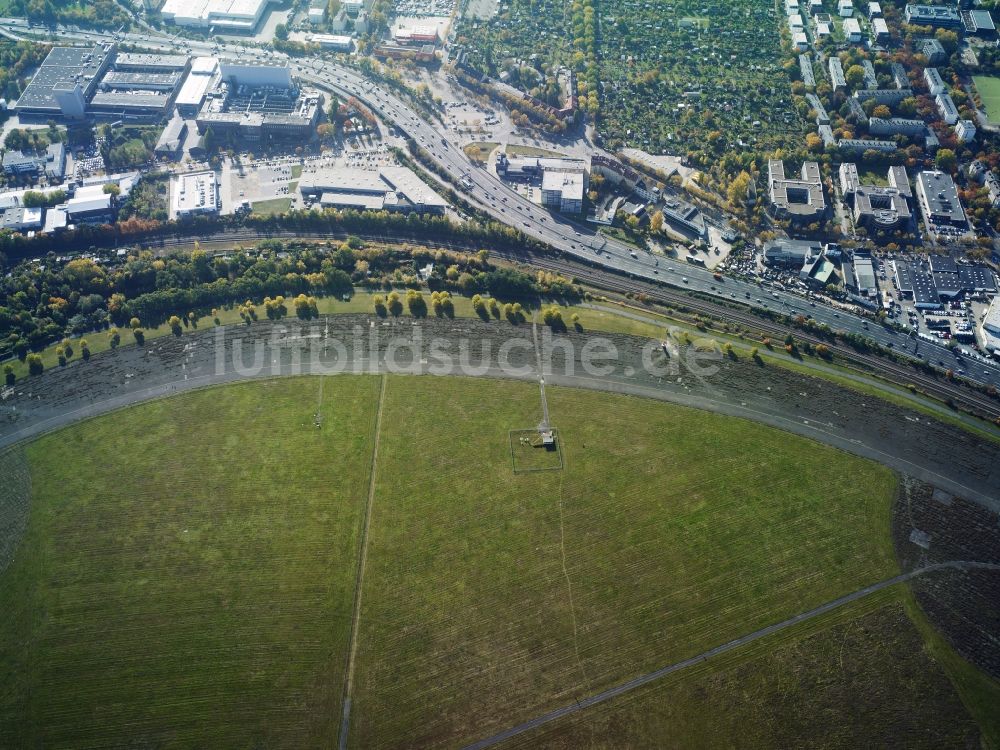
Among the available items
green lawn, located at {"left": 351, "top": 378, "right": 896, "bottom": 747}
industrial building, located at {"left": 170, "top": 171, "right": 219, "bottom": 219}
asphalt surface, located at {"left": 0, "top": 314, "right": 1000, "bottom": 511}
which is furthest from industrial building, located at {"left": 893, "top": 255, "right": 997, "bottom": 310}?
industrial building, located at {"left": 170, "top": 171, "right": 219, "bottom": 219}

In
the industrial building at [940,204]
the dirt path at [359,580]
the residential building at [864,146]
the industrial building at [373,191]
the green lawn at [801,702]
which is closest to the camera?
the green lawn at [801,702]

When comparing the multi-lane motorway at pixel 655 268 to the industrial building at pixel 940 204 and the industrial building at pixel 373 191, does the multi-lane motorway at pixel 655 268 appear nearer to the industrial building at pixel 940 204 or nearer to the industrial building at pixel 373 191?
the industrial building at pixel 373 191

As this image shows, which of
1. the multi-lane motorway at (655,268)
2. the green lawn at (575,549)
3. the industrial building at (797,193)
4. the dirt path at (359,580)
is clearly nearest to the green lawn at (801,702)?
the green lawn at (575,549)

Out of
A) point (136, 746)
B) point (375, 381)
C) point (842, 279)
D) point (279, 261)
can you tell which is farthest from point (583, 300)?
point (136, 746)

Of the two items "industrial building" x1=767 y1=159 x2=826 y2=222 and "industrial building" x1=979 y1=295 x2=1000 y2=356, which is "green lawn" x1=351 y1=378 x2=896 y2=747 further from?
"industrial building" x1=767 y1=159 x2=826 y2=222

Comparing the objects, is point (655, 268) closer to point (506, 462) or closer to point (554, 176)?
point (554, 176)

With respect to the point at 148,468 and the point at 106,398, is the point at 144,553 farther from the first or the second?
the point at 106,398

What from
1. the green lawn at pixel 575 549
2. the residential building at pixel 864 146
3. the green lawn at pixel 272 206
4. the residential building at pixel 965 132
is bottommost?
the green lawn at pixel 575 549
